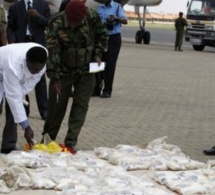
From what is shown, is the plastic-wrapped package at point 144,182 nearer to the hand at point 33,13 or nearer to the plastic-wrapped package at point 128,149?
the plastic-wrapped package at point 128,149

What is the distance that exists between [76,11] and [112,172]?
77.5 inches

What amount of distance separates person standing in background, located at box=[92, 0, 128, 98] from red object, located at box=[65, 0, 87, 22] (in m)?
4.72

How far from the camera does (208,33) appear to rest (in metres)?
34.0

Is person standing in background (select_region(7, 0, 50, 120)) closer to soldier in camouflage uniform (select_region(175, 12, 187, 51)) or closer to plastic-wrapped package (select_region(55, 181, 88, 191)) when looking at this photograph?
plastic-wrapped package (select_region(55, 181, 88, 191))

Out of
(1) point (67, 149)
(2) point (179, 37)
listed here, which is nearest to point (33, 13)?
(1) point (67, 149)

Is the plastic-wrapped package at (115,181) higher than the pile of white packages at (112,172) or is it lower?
higher

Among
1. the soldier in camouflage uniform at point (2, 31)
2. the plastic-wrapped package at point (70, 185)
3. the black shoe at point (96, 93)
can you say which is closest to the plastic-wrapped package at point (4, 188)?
the plastic-wrapped package at point (70, 185)

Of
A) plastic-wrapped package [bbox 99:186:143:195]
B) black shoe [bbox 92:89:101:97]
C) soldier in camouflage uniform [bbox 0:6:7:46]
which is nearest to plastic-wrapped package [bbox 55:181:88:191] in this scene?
plastic-wrapped package [bbox 99:186:143:195]

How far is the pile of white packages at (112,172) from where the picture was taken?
705 centimetres

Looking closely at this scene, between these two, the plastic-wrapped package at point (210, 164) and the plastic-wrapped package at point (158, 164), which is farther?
the plastic-wrapped package at point (210, 164)

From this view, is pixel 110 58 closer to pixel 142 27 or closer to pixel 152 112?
pixel 152 112

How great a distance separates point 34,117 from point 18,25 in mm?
1391

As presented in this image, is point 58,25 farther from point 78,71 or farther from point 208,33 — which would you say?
point 208,33

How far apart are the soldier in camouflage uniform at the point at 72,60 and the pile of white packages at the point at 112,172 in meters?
0.57
